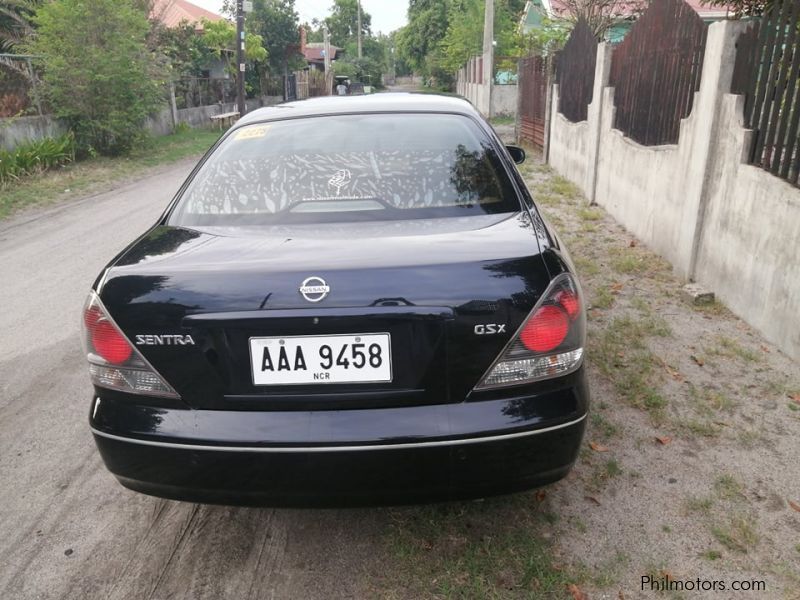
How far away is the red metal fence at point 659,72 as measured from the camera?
5.73 m

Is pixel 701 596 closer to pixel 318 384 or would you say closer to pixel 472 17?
pixel 318 384

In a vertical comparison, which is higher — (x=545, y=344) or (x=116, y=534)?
(x=545, y=344)

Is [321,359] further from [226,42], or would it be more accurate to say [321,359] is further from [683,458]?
[226,42]

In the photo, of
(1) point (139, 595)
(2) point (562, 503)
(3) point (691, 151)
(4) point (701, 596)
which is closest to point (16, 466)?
(1) point (139, 595)

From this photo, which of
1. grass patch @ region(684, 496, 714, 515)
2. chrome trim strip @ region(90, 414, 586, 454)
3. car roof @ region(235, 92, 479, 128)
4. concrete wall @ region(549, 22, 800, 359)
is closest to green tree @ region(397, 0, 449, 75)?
concrete wall @ region(549, 22, 800, 359)

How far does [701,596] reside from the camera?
220 centimetres

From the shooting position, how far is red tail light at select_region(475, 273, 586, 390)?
200 centimetres

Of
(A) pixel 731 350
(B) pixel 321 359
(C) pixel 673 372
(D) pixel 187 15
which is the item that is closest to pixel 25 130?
(C) pixel 673 372

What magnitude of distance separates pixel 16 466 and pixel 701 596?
9.64 feet

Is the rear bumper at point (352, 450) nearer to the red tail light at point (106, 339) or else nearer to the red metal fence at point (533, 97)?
the red tail light at point (106, 339)

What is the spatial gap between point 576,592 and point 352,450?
0.93 m

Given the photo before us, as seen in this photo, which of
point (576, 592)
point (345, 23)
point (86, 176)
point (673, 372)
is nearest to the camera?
point (576, 592)

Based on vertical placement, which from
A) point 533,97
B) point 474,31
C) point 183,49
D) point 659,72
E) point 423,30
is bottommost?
point 533,97

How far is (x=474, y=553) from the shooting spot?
2387 millimetres
